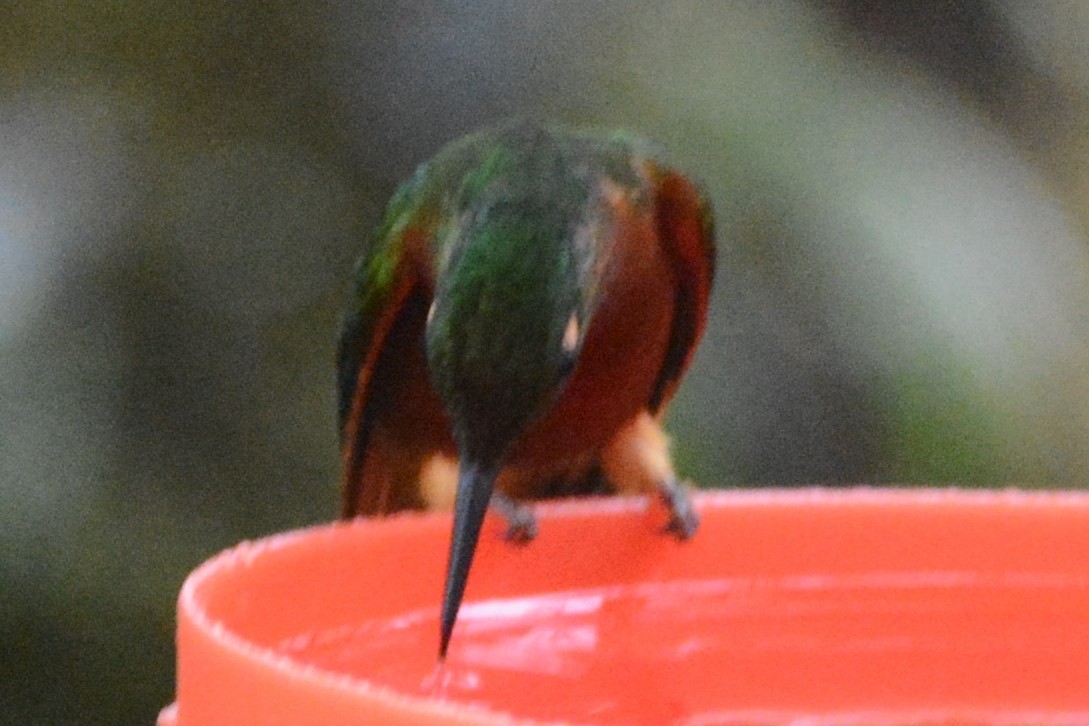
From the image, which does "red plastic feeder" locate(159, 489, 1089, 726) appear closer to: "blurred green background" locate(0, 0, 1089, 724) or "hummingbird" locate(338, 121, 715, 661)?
"hummingbird" locate(338, 121, 715, 661)

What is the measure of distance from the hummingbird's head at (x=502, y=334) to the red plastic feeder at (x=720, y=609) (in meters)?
0.08

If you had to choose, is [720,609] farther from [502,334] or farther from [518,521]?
[502,334]

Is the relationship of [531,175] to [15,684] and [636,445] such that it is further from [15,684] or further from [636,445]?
[15,684]

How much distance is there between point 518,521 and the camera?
2.71 ft

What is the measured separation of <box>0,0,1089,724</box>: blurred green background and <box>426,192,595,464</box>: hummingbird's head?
66cm

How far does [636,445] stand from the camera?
1.21 meters

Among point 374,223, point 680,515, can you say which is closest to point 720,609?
point 680,515

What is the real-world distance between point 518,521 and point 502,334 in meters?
0.17

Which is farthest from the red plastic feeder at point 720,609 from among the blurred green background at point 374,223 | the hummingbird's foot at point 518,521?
the blurred green background at point 374,223

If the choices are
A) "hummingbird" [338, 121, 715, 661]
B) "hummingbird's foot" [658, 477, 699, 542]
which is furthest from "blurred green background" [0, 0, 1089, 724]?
"hummingbird's foot" [658, 477, 699, 542]

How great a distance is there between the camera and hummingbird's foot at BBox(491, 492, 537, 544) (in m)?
0.80

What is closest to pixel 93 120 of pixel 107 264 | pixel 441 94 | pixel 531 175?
pixel 107 264

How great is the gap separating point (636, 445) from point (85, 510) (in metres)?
0.68

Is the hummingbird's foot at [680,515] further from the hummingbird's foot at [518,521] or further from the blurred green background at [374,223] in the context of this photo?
the blurred green background at [374,223]
